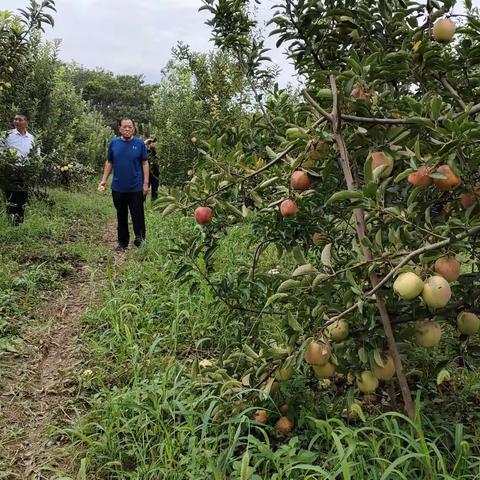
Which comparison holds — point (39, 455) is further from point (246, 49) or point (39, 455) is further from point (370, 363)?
point (246, 49)

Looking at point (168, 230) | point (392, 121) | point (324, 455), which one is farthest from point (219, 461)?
point (168, 230)

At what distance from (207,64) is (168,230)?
12.6 feet

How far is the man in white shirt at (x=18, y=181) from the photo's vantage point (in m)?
6.45

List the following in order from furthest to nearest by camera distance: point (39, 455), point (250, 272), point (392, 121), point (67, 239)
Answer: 1. point (67, 239)
2. point (250, 272)
3. point (39, 455)
4. point (392, 121)

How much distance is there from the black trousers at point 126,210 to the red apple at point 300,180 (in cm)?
414

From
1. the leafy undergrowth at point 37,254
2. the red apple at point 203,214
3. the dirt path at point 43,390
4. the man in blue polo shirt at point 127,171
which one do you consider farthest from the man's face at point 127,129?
the red apple at point 203,214

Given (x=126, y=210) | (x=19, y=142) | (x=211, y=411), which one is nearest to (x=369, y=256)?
(x=211, y=411)

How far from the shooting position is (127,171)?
5773 millimetres

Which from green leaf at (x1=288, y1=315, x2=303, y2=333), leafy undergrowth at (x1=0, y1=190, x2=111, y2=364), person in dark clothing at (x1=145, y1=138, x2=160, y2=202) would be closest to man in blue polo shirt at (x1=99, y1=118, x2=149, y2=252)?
leafy undergrowth at (x1=0, y1=190, x2=111, y2=364)

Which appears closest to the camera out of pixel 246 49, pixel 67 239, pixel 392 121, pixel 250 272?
pixel 392 121

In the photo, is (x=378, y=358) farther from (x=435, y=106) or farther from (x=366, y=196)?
(x=435, y=106)

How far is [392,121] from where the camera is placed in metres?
1.83

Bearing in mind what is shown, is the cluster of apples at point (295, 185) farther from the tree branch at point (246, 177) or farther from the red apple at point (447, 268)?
the red apple at point (447, 268)

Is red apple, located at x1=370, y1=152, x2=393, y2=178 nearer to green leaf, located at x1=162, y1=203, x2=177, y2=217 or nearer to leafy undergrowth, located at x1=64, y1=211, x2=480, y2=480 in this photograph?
leafy undergrowth, located at x1=64, y1=211, x2=480, y2=480
